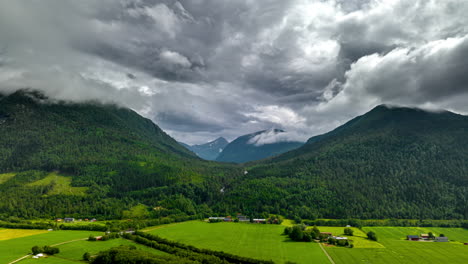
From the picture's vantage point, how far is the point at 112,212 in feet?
637

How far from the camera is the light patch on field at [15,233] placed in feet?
455

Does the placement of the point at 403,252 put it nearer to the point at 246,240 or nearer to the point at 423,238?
the point at 423,238

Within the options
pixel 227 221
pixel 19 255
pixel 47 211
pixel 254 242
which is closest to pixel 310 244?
pixel 254 242

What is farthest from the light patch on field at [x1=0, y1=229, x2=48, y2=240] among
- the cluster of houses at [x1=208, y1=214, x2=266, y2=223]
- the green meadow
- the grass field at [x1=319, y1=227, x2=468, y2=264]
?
the grass field at [x1=319, y1=227, x2=468, y2=264]

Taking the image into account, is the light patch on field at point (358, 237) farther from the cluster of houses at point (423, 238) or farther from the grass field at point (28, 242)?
the grass field at point (28, 242)

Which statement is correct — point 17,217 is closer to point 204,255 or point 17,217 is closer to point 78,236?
point 78,236

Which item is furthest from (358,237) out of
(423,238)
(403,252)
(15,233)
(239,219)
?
(15,233)

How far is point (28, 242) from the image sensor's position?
125m

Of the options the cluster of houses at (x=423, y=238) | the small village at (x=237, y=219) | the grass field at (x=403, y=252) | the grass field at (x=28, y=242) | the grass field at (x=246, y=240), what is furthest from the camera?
the small village at (x=237, y=219)

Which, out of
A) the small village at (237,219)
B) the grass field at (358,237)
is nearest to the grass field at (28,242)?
the small village at (237,219)

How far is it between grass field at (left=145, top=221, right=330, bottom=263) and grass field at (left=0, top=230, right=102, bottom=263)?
44384 millimetres

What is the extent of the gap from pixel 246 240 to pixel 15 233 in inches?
5306

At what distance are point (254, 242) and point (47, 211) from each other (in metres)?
165

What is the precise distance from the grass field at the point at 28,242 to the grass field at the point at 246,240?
44.4m
